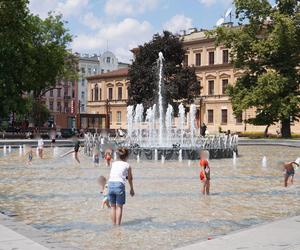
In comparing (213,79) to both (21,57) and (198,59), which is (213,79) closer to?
(198,59)

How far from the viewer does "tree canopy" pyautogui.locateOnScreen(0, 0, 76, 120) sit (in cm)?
4381

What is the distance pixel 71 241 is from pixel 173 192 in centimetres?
648

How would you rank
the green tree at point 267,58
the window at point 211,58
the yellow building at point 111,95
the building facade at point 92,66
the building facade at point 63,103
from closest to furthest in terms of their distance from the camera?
the green tree at point 267,58 < the window at point 211,58 < the yellow building at point 111,95 < the building facade at point 63,103 < the building facade at point 92,66

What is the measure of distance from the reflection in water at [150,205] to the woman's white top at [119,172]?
94 cm

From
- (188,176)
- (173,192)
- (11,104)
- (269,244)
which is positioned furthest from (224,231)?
(11,104)

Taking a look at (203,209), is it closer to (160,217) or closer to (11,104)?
(160,217)

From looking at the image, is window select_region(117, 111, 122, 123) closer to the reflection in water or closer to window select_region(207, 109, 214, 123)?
window select_region(207, 109, 214, 123)

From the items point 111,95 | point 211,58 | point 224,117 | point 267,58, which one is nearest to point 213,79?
point 211,58

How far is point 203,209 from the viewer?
12258 millimetres

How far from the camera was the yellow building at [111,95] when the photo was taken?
307ft

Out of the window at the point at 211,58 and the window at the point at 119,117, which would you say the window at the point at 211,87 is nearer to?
the window at the point at 211,58

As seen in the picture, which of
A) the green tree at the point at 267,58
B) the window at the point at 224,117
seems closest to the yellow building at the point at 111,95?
the window at the point at 224,117

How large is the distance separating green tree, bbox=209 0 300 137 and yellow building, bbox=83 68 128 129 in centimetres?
3913

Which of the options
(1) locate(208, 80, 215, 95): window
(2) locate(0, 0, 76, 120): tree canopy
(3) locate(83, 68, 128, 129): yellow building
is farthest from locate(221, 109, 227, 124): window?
(2) locate(0, 0, 76, 120): tree canopy
